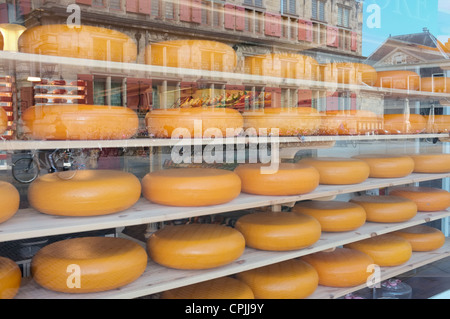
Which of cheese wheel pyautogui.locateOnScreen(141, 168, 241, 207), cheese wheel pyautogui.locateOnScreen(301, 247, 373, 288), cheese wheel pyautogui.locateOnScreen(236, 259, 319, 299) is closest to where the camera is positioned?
cheese wheel pyautogui.locateOnScreen(141, 168, 241, 207)

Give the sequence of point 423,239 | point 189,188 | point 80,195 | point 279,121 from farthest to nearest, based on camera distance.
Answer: point 423,239, point 279,121, point 189,188, point 80,195

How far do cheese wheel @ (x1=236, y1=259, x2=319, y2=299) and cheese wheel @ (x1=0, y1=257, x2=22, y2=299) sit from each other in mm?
1066

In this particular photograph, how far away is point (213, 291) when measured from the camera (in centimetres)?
177

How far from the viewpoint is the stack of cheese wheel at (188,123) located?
66.2 inches

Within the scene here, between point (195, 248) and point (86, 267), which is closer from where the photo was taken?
point (86, 267)

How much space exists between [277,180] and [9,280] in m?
1.25

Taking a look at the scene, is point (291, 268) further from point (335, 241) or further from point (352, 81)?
point (352, 81)

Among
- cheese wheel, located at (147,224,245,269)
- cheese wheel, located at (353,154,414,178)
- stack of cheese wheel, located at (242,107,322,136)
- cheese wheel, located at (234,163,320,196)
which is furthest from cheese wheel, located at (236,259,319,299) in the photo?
cheese wheel, located at (353,154,414,178)

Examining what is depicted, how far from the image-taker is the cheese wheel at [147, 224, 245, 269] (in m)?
1.66

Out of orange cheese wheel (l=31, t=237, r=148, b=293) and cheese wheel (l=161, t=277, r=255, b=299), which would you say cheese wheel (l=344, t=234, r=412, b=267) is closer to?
cheese wheel (l=161, t=277, r=255, b=299)

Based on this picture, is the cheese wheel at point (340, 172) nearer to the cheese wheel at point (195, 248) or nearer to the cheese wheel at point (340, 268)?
the cheese wheel at point (340, 268)

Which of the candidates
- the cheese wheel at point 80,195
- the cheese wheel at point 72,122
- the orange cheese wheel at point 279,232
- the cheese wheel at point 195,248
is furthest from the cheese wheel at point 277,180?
the cheese wheel at point 72,122

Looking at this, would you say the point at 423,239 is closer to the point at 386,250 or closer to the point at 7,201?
the point at 386,250

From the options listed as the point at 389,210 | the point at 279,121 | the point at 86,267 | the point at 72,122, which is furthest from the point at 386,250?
the point at 72,122
